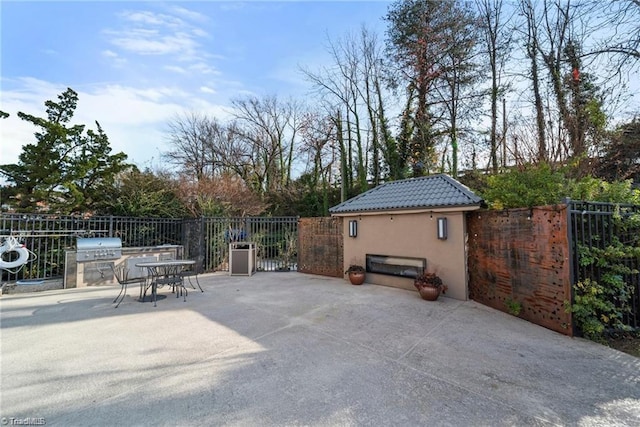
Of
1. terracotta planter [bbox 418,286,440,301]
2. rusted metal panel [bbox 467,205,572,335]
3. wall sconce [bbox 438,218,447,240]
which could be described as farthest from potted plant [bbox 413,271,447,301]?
wall sconce [bbox 438,218,447,240]

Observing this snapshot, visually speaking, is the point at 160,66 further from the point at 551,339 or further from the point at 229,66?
the point at 551,339

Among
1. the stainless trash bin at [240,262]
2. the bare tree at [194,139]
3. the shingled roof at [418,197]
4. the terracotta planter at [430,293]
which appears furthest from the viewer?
the bare tree at [194,139]

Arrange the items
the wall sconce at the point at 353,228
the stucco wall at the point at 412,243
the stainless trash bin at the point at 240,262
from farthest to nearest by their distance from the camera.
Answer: the stainless trash bin at the point at 240,262 < the wall sconce at the point at 353,228 < the stucco wall at the point at 412,243

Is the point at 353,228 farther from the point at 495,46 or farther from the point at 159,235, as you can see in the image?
the point at 495,46

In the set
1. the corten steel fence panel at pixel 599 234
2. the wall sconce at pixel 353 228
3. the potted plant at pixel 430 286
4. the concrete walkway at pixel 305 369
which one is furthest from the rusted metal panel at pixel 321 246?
the corten steel fence panel at pixel 599 234

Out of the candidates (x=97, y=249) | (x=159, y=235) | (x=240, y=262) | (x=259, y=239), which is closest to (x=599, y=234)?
(x=240, y=262)

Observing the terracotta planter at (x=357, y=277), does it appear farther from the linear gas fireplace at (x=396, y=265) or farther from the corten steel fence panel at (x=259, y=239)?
the corten steel fence panel at (x=259, y=239)

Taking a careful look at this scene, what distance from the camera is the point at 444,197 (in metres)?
6.68

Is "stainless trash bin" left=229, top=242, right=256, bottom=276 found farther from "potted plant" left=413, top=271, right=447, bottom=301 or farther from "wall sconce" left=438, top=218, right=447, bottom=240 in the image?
"wall sconce" left=438, top=218, right=447, bottom=240

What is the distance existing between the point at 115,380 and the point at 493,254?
6365mm

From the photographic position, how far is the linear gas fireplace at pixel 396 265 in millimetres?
6956

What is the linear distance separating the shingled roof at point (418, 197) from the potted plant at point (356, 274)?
172cm

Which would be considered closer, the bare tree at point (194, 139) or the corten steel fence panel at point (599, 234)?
the corten steel fence panel at point (599, 234)

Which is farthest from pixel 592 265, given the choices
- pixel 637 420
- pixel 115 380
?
pixel 115 380
